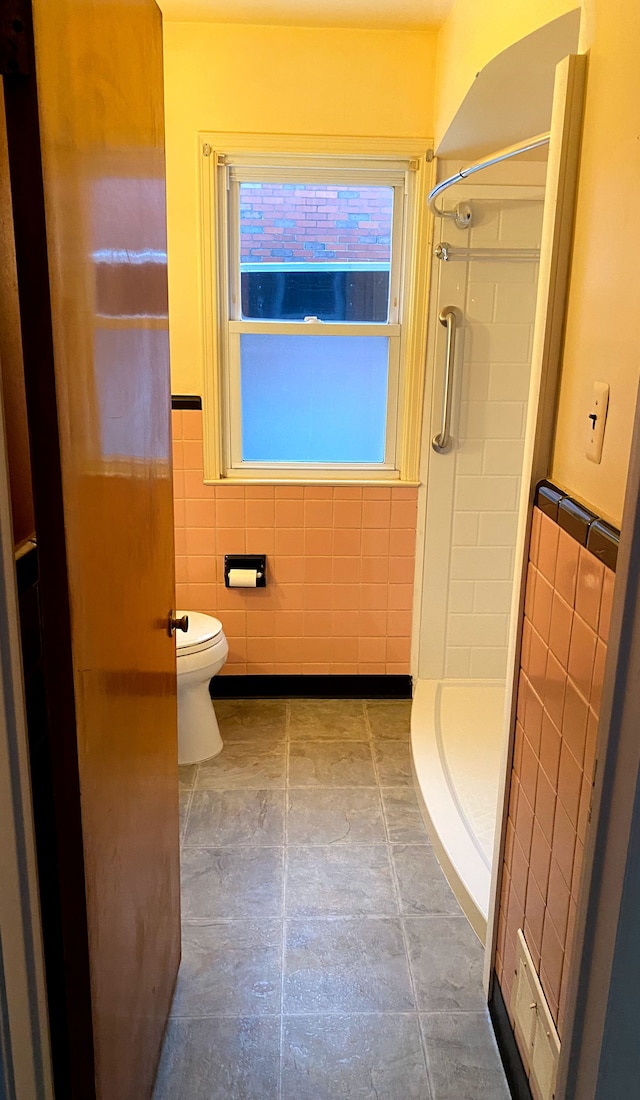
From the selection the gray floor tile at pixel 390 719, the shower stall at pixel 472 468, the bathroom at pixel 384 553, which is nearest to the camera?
the bathroom at pixel 384 553

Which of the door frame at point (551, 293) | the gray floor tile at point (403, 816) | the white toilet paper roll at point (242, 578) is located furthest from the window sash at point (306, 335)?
the door frame at point (551, 293)

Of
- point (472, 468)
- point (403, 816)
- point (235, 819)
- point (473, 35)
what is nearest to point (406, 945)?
point (403, 816)

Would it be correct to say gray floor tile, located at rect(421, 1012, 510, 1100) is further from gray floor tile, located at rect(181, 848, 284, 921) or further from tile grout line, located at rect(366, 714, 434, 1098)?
gray floor tile, located at rect(181, 848, 284, 921)

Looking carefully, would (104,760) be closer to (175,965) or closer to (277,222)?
(175,965)

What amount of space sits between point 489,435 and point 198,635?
134 centimetres

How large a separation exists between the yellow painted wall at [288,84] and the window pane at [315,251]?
0.71 feet

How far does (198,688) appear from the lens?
2.73 metres

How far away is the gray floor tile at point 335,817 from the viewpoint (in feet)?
7.73

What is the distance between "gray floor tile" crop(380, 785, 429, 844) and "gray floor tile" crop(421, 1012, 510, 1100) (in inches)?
25.4

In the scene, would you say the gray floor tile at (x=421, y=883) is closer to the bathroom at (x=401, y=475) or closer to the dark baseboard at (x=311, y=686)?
the bathroom at (x=401, y=475)

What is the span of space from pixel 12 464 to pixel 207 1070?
1.35 meters

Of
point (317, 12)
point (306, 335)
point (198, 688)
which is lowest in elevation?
point (198, 688)

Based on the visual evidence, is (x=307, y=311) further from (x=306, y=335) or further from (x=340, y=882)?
(x=340, y=882)

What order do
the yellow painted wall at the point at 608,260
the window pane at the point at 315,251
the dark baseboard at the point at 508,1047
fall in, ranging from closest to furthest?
the yellow painted wall at the point at 608,260, the dark baseboard at the point at 508,1047, the window pane at the point at 315,251
